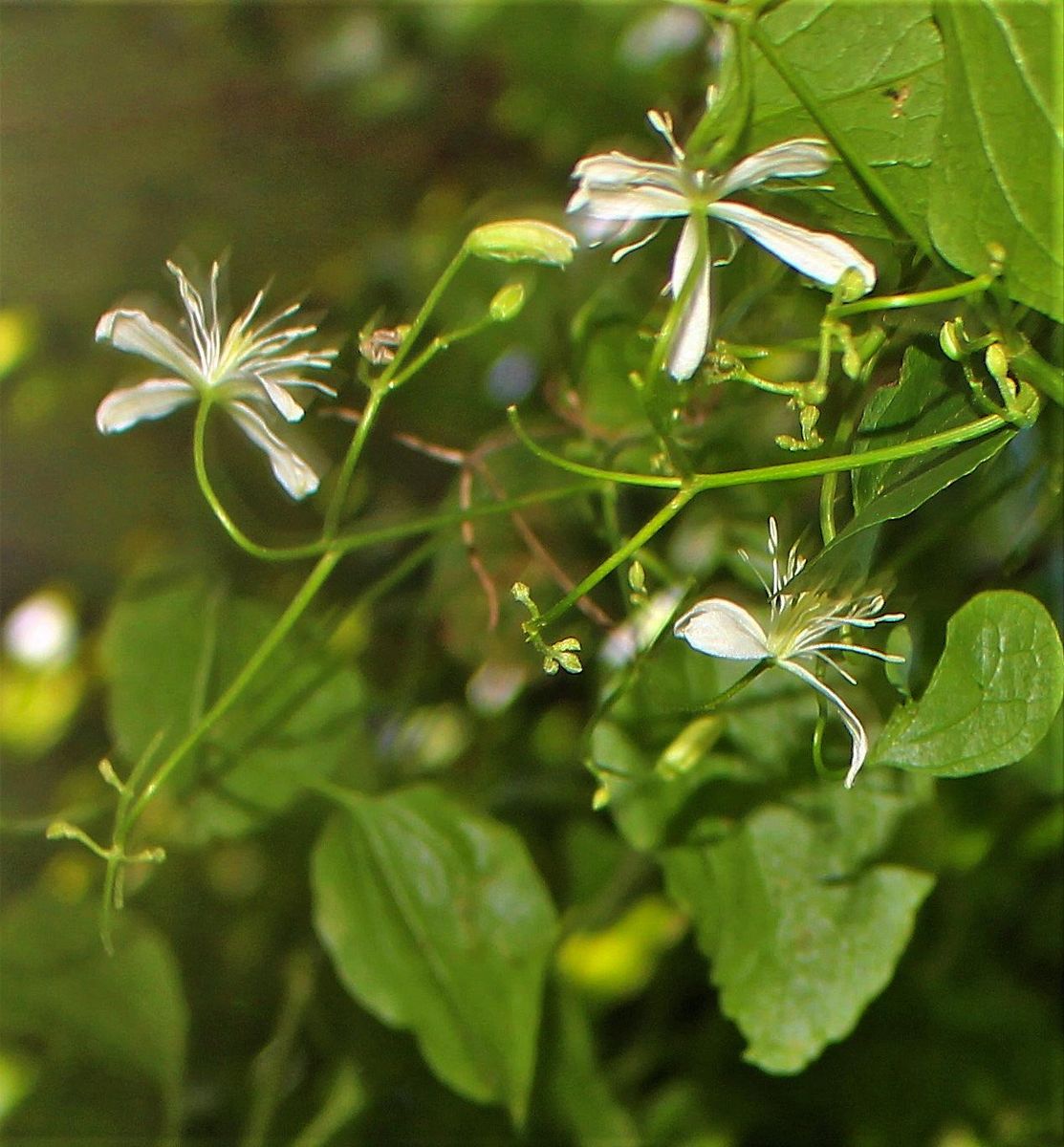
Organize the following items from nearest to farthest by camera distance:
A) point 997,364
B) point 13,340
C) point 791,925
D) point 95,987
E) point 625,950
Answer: point 997,364, point 791,925, point 95,987, point 625,950, point 13,340

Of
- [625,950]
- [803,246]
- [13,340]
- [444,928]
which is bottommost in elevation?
[625,950]

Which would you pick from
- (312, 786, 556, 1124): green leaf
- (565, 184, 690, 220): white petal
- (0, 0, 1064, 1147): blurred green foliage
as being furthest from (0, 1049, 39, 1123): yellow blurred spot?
(565, 184, 690, 220): white petal

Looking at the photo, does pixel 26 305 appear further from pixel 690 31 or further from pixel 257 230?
pixel 690 31

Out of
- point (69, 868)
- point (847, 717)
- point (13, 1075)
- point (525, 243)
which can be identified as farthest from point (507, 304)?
point (69, 868)

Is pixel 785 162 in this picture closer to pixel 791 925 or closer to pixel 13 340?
pixel 791 925

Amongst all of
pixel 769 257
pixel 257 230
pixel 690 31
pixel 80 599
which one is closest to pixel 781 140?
pixel 769 257
